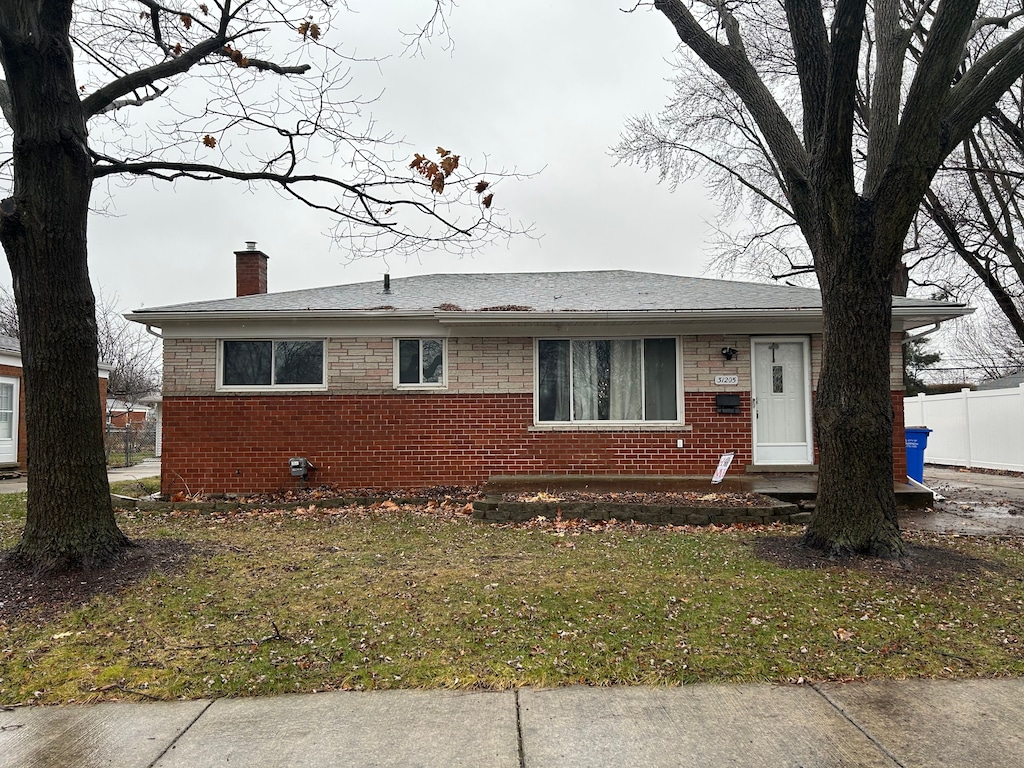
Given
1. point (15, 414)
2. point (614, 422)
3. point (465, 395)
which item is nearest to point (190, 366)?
point (465, 395)

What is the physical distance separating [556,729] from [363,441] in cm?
837

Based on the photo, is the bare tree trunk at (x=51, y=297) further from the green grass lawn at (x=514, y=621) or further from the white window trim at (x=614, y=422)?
the white window trim at (x=614, y=422)

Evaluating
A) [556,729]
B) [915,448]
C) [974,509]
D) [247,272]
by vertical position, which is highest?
[247,272]

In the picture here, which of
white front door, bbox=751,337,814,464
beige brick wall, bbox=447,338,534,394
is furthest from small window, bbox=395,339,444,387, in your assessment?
white front door, bbox=751,337,814,464

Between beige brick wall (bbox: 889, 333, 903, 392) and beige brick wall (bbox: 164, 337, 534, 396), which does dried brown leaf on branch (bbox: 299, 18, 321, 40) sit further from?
beige brick wall (bbox: 889, 333, 903, 392)

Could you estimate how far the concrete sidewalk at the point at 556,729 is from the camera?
3131 mm

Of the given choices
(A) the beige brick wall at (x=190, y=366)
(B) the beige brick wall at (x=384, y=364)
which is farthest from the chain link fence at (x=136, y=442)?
(B) the beige brick wall at (x=384, y=364)

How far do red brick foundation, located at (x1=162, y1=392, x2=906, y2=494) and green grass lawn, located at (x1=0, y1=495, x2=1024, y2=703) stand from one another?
3.87 m

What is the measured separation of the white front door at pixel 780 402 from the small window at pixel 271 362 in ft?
23.6

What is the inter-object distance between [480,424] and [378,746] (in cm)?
807

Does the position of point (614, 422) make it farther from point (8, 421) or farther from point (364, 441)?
point (8, 421)

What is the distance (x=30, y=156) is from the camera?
632 cm

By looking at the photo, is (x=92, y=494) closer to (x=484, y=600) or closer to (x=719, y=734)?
(x=484, y=600)

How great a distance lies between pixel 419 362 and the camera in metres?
11.4
